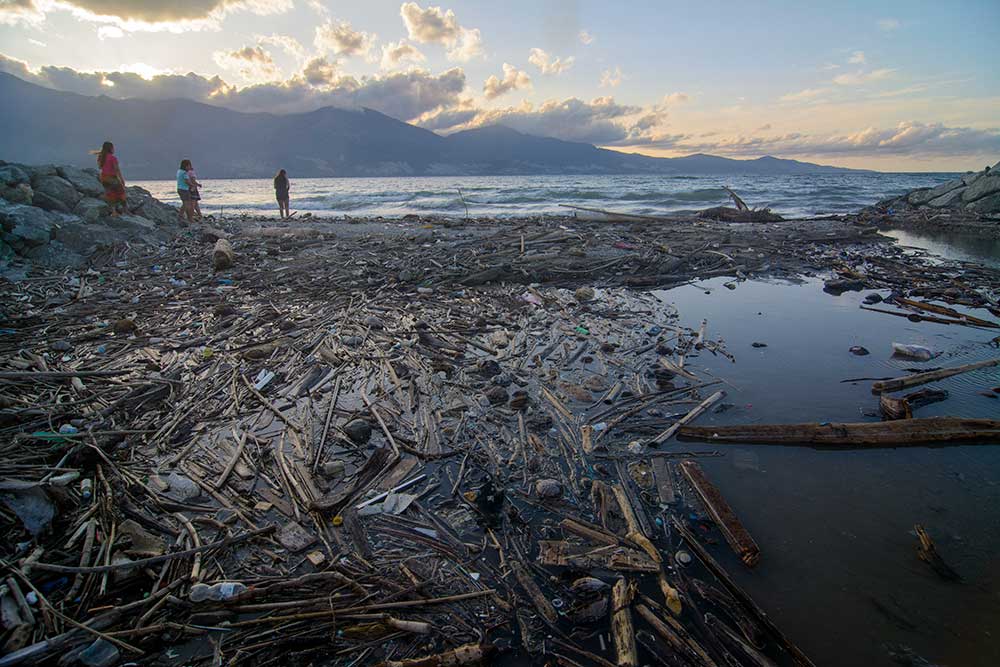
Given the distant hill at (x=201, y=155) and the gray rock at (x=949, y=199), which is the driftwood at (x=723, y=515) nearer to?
the gray rock at (x=949, y=199)

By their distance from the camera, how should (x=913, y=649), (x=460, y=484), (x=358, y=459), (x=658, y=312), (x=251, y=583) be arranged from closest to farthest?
1. (x=913, y=649)
2. (x=251, y=583)
3. (x=460, y=484)
4. (x=358, y=459)
5. (x=658, y=312)

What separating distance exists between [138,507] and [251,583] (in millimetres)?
1362

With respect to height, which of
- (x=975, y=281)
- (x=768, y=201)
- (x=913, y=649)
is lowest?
(x=913, y=649)

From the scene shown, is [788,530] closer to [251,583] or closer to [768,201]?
[251,583]

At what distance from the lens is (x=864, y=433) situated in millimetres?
3938

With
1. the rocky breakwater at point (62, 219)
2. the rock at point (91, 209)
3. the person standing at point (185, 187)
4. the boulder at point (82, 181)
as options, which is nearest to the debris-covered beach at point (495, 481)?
the rocky breakwater at point (62, 219)

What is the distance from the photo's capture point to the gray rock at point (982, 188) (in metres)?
20.6

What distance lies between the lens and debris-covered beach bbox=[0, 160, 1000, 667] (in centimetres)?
231

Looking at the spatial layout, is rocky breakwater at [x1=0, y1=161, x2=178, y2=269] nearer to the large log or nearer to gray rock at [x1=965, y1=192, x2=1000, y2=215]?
the large log

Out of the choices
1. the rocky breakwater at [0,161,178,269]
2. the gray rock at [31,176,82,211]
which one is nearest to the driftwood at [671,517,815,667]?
the rocky breakwater at [0,161,178,269]

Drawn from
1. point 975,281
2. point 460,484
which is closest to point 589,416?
point 460,484

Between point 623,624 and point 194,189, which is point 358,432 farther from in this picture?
point 194,189

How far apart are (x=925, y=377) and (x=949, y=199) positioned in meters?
28.0

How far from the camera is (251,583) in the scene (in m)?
2.55
